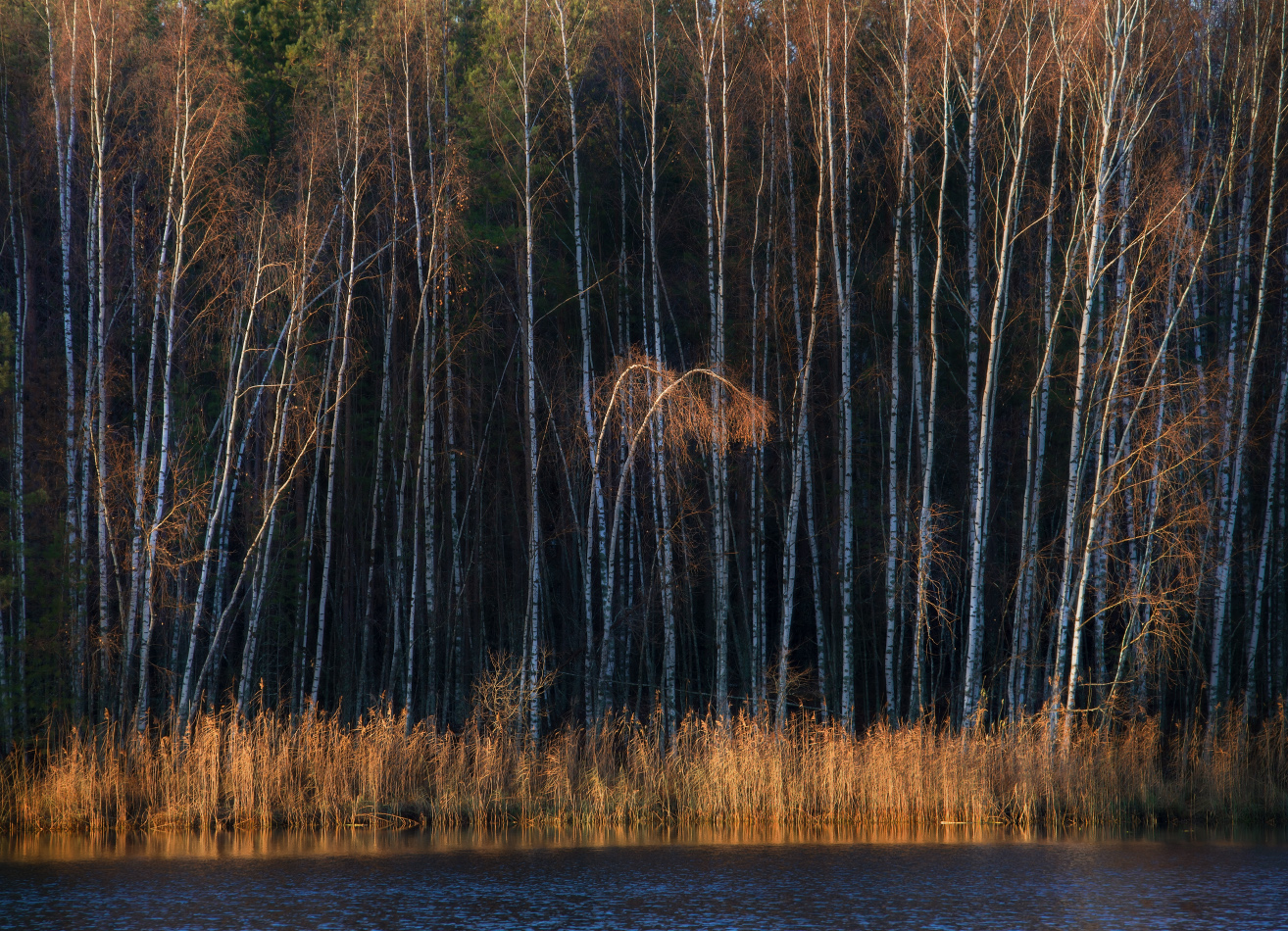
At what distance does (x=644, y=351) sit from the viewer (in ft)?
59.4

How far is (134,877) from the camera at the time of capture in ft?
32.9

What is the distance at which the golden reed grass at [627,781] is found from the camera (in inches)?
512

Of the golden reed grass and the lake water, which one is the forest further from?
the lake water

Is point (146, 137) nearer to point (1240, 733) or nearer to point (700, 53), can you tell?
point (700, 53)

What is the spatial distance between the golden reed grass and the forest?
63 centimetres

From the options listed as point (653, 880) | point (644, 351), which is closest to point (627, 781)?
point (653, 880)

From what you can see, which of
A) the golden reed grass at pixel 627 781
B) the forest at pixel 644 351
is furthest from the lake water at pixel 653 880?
the forest at pixel 644 351

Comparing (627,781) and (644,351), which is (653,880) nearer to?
(627,781)

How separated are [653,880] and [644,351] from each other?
9843 millimetres

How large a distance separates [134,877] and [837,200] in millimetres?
14331

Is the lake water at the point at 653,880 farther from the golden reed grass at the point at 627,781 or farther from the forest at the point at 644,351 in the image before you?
the forest at the point at 644,351

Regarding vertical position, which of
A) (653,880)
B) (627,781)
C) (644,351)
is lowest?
(653,880)

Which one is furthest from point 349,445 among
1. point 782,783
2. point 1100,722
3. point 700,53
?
point 1100,722

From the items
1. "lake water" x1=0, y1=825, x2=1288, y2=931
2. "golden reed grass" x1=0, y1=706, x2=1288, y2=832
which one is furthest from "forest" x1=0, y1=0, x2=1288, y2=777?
"lake water" x1=0, y1=825, x2=1288, y2=931
